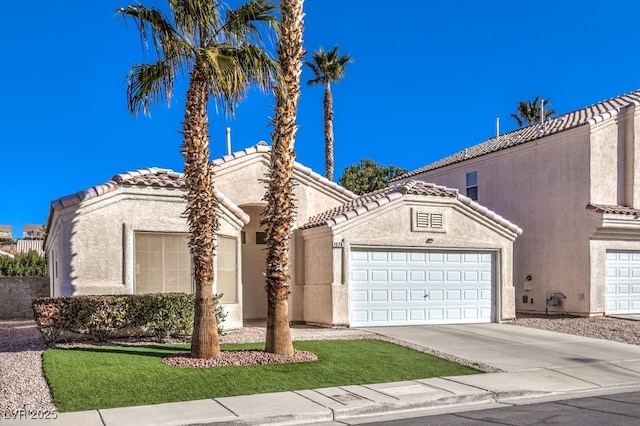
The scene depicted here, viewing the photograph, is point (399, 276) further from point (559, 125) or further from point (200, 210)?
point (559, 125)

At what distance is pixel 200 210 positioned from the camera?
11055 mm

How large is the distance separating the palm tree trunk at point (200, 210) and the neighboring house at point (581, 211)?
13494 millimetres

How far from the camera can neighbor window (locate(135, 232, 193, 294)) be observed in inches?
581

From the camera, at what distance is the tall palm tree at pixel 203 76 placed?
428 inches

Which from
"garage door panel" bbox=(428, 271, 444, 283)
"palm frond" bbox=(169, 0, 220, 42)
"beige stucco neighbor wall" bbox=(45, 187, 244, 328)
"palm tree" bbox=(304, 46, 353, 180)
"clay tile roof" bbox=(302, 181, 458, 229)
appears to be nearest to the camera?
"palm frond" bbox=(169, 0, 220, 42)

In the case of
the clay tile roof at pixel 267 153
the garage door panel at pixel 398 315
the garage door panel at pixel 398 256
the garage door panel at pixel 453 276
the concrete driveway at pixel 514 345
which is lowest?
the concrete driveway at pixel 514 345

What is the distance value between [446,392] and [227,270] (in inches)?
325

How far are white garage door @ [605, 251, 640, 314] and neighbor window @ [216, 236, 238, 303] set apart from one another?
1213cm

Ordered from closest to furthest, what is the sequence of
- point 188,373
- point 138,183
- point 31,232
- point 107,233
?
point 188,373 < point 107,233 < point 138,183 < point 31,232

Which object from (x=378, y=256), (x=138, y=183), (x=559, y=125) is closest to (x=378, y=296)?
(x=378, y=256)

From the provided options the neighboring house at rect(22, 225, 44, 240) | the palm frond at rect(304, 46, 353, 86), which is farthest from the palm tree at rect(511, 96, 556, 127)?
the neighboring house at rect(22, 225, 44, 240)

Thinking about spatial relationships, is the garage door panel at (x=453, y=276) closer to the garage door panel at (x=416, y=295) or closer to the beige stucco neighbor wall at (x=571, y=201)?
the garage door panel at (x=416, y=295)

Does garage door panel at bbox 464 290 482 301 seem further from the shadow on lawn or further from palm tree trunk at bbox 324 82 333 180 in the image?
palm tree trunk at bbox 324 82 333 180

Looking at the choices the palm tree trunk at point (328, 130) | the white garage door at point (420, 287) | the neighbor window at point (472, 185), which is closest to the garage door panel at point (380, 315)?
the white garage door at point (420, 287)
